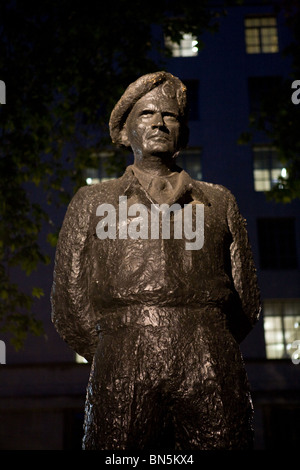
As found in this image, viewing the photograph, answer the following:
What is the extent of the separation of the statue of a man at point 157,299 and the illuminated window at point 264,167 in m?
15.7

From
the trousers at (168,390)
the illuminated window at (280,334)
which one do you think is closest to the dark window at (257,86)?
the illuminated window at (280,334)

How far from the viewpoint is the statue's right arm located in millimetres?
3498

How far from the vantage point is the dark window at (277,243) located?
59.7 feet

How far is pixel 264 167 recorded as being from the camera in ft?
62.6

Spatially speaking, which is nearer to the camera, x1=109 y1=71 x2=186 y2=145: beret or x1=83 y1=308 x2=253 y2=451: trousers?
x1=83 y1=308 x2=253 y2=451: trousers

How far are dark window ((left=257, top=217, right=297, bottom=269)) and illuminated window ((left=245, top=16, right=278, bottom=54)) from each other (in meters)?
6.06

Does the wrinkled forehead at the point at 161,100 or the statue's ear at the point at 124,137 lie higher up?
the wrinkled forehead at the point at 161,100

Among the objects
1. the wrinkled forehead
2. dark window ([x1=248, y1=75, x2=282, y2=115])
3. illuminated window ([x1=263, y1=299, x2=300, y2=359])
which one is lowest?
the wrinkled forehead

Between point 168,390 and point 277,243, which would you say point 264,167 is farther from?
point 168,390

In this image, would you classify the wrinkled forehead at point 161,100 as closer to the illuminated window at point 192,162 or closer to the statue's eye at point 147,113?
the statue's eye at point 147,113

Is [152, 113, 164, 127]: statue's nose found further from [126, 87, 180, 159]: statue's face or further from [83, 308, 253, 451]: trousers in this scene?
[83, 308, 253, 451]: trousers

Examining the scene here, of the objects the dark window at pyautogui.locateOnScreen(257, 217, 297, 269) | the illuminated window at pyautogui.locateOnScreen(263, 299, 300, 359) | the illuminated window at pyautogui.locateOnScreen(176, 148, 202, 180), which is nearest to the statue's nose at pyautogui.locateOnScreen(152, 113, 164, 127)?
the illuminated window at pyautogui.locateOnScreen(263, 299, 300, 359)

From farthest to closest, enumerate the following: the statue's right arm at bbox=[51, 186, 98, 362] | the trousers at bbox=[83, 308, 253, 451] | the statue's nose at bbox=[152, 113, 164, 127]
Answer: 1. the statue's nose at bbox=[152, 113, 164, 127]
2. the statue's right arm at bbox=[51, 186, 98, 362]
3. the trousers at bbox=[83, 308, 253, 451]

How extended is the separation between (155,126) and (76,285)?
3.55 feet
